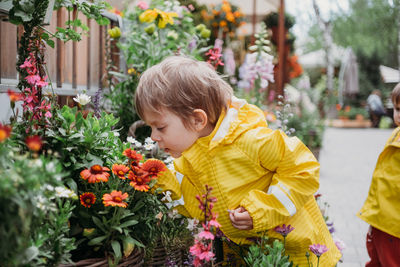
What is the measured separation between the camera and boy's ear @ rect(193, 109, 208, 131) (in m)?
1.76

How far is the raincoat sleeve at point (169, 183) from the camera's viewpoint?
1.87 m

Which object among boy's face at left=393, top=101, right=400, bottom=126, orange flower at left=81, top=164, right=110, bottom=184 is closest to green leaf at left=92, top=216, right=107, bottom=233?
orange flower at left=81, top=164, right=110, bottom=184

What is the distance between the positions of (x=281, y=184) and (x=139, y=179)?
0.57 metres

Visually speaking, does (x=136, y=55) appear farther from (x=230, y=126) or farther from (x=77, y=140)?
(x=77, y=140)

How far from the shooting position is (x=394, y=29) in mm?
21500

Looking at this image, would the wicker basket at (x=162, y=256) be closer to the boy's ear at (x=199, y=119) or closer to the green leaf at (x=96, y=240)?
the green leaf at (x=96, y=240)

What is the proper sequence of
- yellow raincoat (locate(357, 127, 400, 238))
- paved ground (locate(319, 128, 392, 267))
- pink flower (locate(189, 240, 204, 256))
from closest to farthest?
pink flower (locate(189, 240, 204, 256)), yellow raincoat (locate(357, 127, 400, 238)), paved ground (locate(319, 128, 392, 267))

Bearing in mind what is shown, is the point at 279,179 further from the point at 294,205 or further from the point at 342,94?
the point at 342,94

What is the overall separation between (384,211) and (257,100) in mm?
1909

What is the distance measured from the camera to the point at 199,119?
1.80 meters

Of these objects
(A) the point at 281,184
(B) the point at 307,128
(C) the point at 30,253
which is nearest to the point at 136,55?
(A) the point at 281,184

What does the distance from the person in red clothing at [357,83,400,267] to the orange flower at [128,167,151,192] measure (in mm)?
1536

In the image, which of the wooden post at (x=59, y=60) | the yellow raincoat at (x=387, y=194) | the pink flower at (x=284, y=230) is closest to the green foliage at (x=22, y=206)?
the pink flower at (x=284, y=230)

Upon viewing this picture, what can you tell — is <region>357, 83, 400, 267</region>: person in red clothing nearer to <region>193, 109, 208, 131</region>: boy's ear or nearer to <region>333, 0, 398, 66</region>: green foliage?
<region>193, 109, 208, 131</region>: boy's ear
